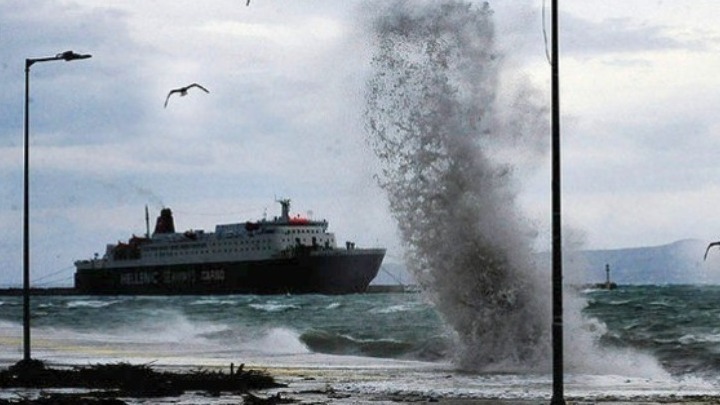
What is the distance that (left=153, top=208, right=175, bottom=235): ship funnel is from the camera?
568ft

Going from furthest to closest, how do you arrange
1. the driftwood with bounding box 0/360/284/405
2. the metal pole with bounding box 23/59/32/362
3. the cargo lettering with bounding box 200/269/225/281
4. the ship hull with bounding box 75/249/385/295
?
the cargo lettering with bounding box 200/269/225/281, the ship hull with bounding box 75/249/385/295, the metal pole with bounding box 23/59/32/362, the driftwood with bounding box 0/360/284/405

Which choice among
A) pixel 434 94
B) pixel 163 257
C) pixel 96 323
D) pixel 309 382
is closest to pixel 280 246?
pixel 163 257

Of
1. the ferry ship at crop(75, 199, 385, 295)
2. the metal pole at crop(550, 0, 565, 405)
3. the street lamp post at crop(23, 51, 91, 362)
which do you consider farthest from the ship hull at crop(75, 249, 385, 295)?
the metal pole at crop(550, 0, 565, 405)

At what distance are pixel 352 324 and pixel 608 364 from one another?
38529 millimetres

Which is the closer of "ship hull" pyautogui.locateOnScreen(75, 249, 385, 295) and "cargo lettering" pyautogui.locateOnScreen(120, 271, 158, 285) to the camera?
"ship hull" pyautogui.locateOnScreen(75, 249, 385, 295)

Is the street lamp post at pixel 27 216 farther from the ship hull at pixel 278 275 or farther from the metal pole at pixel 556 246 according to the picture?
the ship hull at pixel 278 275

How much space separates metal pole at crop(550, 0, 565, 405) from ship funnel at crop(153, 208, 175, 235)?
510ft

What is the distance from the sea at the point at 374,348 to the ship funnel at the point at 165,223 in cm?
7148

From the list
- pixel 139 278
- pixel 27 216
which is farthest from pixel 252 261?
pixel 27 216

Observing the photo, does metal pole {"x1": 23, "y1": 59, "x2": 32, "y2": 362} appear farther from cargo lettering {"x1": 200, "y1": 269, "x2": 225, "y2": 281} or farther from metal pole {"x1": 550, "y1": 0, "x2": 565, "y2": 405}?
cargo lettering {"x1": 200, "y1": 269, "x2": 225, "y2": 281}

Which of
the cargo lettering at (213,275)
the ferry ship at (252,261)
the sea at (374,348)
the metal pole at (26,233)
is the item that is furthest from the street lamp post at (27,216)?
the cargo lettering at (213,275)

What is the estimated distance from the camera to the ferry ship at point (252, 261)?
472ft

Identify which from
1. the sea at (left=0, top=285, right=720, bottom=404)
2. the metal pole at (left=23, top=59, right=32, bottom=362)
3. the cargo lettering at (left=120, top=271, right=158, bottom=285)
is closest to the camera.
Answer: the sea at (left=0, top=285, right=720, bottom=404)

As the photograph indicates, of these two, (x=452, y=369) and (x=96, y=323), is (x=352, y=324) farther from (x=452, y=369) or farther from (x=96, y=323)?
(x=452, y=369)
